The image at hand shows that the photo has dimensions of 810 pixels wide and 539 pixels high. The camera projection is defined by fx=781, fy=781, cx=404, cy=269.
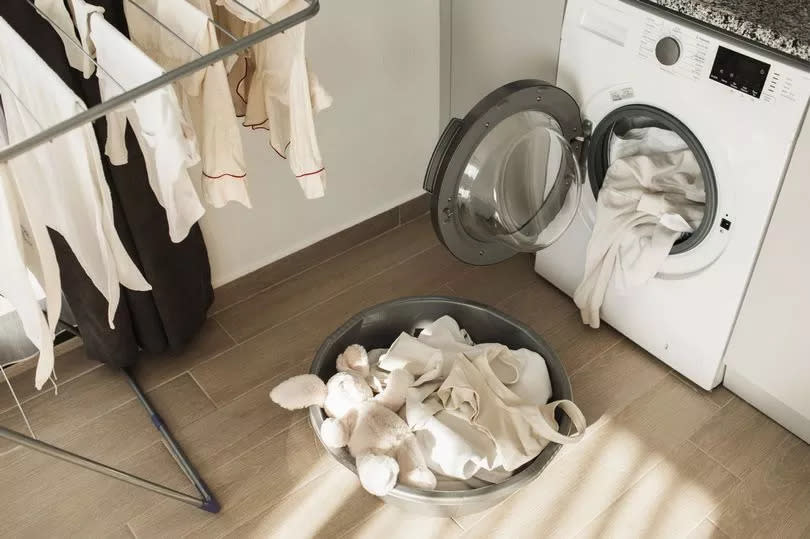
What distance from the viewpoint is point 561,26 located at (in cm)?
177

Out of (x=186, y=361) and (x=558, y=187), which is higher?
(x=558, y=187)

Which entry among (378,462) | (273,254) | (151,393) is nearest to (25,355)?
(151,393)

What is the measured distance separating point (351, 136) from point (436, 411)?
2.72 feet

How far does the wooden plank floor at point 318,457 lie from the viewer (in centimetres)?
164

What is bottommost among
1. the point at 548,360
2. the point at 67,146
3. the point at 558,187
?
the point at 548,360

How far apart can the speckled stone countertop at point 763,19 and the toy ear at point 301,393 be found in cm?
108

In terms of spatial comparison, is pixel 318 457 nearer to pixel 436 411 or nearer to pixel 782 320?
pixel 436 411

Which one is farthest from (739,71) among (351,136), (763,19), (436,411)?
(351,136)

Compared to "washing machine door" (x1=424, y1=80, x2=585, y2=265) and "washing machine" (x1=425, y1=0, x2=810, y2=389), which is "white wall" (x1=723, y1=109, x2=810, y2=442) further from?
"washing machine door" (x1=424, y1=80, x2=585, y2=265)

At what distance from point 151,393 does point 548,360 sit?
3.19 feet

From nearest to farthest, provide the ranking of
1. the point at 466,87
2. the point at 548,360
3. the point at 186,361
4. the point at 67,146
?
the point at 67,146
the point at 548,360
the point at 186,361
the point at 466,87

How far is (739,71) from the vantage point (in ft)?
4.73

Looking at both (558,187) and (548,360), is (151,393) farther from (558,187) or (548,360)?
(558,187)

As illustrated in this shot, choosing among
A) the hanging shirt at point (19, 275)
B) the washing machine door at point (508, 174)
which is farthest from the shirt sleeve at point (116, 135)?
the washing machine door at point (508, 174)
